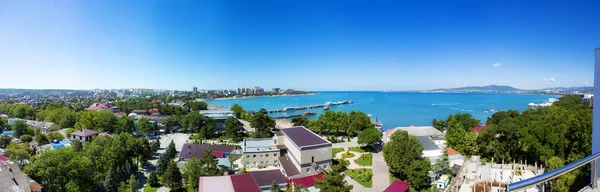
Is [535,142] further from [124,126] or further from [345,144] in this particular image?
[124,126]

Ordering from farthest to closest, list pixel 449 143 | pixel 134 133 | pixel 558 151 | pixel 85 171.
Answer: pixel 134 133
pixel 449 143
pixel 558 151
pixel 85 171

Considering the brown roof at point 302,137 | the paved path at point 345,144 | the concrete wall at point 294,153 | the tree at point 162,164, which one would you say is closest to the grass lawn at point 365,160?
Answer: the brown roof at point 302,137

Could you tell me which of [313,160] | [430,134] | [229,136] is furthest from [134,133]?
[430,134]

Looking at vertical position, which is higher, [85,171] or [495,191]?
[85,171]

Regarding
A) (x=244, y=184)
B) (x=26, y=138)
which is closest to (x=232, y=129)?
(x=244, y=184)

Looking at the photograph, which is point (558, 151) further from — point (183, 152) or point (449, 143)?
point (183, 152)

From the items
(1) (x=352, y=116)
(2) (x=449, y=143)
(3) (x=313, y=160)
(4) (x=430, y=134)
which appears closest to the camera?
(3) (x=313, y=160)

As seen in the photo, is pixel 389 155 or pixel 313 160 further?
pixel 313 160

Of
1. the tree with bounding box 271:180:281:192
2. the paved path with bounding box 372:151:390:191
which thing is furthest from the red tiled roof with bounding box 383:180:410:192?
the tree with bounding box 271:180:281:192

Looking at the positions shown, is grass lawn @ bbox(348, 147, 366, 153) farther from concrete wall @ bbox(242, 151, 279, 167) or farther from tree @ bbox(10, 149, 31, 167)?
tree @ bbox(10, 149, 31, 167)
